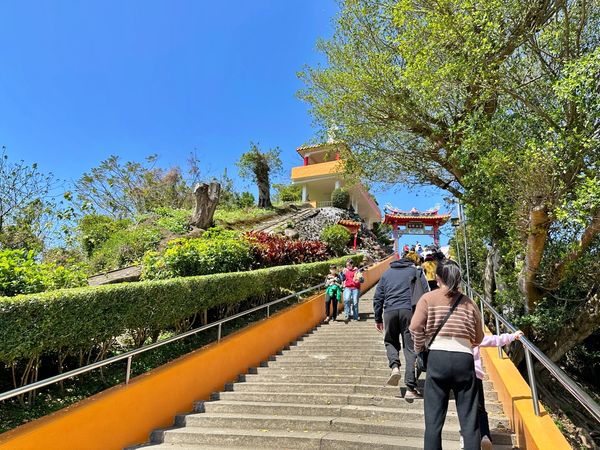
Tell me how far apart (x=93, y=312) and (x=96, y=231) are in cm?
1363

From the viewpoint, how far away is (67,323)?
3986mm

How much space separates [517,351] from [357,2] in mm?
9724

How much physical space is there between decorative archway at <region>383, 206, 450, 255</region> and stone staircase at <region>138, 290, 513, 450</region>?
21.1m

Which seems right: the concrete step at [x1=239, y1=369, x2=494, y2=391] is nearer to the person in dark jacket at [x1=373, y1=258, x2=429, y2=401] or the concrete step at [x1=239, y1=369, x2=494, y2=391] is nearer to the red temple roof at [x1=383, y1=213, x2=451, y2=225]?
the person in dark jacket at [x1=373, y1=258, x2=429, y2=401]

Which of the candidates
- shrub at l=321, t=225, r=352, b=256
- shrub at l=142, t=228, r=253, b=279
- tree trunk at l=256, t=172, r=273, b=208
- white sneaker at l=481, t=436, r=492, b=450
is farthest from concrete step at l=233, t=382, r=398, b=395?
tree trunk at l=256, t=172, r=273, b=208

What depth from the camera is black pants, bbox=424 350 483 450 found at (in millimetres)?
2758

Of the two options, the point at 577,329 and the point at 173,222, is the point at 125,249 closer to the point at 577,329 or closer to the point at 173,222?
the point at 173,222

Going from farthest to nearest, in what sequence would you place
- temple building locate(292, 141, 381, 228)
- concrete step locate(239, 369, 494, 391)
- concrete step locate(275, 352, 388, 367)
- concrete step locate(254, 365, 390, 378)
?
temple building locate(292, 141, 381, 228)
concrete step locate(275, 352, 388, 367)
concrete step locate(254, 365, 390, 378)
concrete step locate(239, 369, 494, 391)

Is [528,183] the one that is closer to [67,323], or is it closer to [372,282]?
[67,323]

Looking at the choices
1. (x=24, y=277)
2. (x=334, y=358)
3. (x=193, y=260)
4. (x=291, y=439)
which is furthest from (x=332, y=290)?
(x=24, y=277)

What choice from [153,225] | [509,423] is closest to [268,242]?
[153,225]

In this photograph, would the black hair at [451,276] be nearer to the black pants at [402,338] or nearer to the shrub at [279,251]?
the black pants at [402,338]

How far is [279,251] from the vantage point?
12.0m

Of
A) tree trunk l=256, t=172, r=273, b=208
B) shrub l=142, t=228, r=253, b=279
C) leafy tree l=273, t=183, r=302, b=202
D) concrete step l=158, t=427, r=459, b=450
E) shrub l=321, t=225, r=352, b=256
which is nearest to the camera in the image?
concrete step l=158, t=427, r=459, b=450
